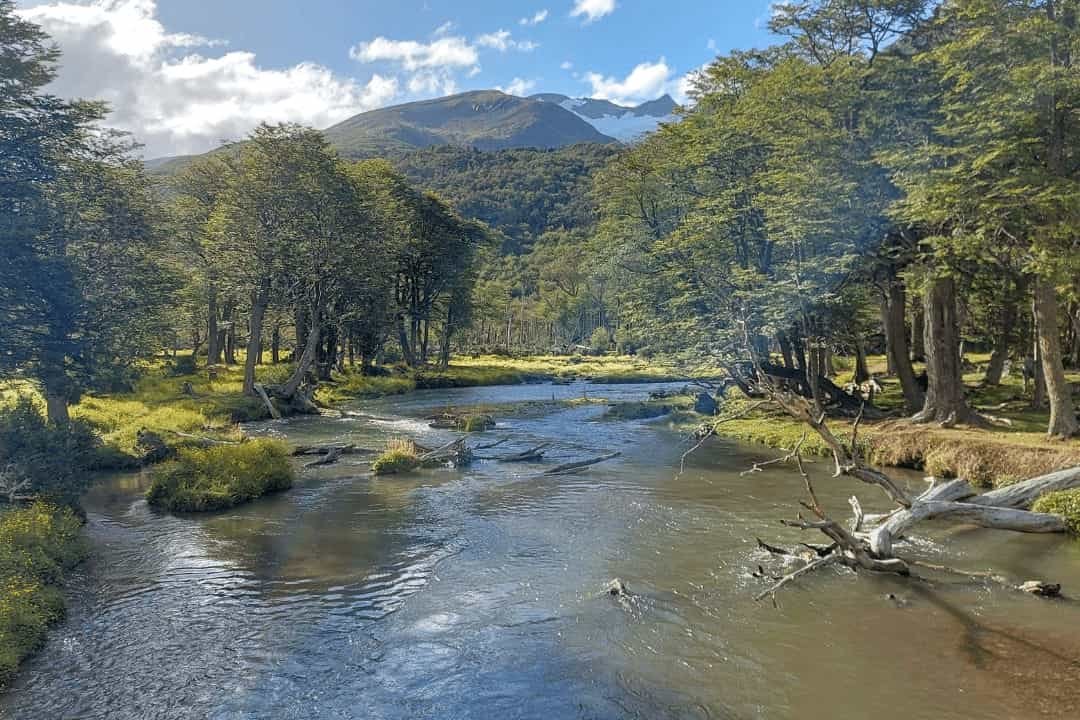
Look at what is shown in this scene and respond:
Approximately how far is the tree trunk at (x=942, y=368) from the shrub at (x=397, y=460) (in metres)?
18.4

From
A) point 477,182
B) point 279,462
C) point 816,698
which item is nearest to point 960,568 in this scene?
point 816,698

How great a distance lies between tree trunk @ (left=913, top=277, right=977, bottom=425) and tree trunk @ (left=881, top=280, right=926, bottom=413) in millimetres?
2059

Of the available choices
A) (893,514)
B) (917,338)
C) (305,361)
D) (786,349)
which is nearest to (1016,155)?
(893,514)

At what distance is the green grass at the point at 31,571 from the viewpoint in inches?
365

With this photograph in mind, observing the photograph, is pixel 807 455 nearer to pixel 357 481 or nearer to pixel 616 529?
pixel 616 529

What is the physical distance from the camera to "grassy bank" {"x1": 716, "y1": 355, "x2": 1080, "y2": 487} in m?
17.4

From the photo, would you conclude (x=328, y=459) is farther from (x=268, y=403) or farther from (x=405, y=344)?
(x=405, y=344)

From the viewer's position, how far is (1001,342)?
31578mm

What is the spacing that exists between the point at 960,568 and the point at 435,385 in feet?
160

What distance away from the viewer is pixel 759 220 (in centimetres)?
3466

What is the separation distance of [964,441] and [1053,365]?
316cm

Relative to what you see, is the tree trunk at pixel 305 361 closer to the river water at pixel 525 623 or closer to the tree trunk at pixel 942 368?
the river water at pixel 525 623

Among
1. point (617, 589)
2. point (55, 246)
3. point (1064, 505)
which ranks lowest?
point (617, 589)

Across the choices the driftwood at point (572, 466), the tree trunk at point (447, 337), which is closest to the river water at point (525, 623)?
A: the driftwood at point (572, 466)
